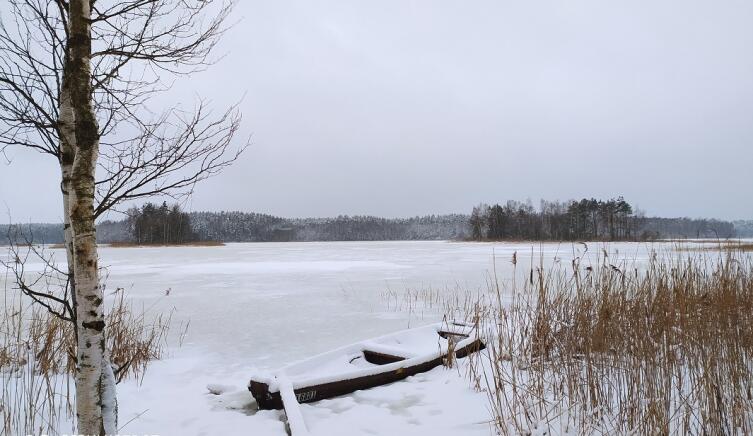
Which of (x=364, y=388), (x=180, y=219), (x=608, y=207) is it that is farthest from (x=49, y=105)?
(x=608, y=207)

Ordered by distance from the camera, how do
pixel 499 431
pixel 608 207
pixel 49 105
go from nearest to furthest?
pixel 49 105 → pixel 499 431 → pixel 608 207

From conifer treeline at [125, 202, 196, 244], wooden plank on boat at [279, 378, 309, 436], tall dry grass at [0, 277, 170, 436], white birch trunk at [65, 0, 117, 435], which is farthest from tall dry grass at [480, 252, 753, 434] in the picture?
conifer treeline at [125, 202, 196, 244]

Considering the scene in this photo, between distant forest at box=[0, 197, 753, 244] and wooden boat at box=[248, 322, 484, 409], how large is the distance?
206 cm

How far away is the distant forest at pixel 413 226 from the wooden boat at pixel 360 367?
2056mm

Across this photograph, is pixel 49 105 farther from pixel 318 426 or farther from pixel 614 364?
pixel 614 364

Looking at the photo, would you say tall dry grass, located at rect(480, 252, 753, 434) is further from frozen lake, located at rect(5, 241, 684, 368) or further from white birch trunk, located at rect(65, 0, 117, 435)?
white birch trunk, located at rect(65, 0, 117, 435)

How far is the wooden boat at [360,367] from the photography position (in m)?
3.84

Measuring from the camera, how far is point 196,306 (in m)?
9.77

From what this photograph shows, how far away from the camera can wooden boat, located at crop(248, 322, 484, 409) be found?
384 centimetres

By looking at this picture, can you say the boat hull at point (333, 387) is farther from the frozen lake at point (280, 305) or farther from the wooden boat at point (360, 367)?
the frozen lake at point (280, 305)

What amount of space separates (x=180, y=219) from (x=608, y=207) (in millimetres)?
65594

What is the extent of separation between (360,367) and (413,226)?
453 feet

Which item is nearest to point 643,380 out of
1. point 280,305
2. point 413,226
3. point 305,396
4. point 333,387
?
point 333,387

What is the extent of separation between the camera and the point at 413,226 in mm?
142375
